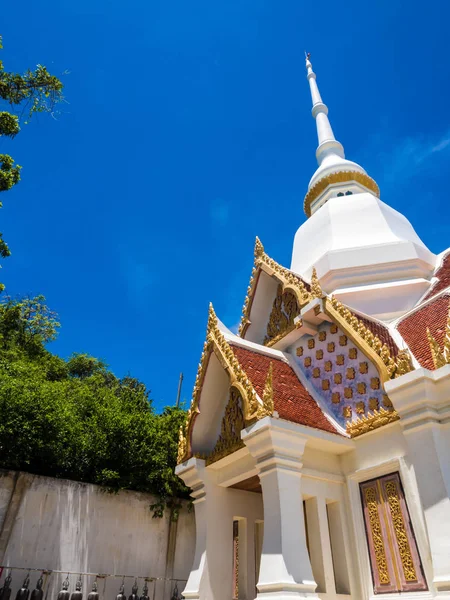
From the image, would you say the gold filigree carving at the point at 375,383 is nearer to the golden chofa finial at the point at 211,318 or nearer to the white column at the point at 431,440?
the white column at the point at 431,440

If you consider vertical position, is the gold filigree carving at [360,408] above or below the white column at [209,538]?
above

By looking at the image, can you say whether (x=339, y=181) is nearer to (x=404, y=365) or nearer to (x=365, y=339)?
(x=365, y=339)

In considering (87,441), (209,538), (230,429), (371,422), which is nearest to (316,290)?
(371,422)

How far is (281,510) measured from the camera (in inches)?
252

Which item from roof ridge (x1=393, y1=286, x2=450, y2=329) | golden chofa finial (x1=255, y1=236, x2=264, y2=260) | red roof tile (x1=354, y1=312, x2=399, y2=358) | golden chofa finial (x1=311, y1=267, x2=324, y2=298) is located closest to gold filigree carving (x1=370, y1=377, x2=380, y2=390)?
red roof tile (x1=354, y1=312, x2=399, y2=358)

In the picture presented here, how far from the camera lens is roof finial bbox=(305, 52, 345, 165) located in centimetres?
1755

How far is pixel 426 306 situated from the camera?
8.62 metres

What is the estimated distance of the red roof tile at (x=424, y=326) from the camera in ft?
24.2

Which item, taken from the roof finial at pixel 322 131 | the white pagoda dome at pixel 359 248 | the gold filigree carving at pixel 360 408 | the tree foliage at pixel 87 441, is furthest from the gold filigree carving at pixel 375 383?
the roof finial at pixel 322 131

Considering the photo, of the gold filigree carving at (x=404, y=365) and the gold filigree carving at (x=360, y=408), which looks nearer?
the gold filigree carving at (x=404, y=365)

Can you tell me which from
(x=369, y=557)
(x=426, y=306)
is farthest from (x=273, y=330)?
(x=369, y=557)

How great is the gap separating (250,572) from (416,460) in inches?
147

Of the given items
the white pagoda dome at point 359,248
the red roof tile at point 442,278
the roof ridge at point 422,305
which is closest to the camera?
the roof ridge at point 422,305

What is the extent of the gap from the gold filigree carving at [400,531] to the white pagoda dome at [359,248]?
161 inches
